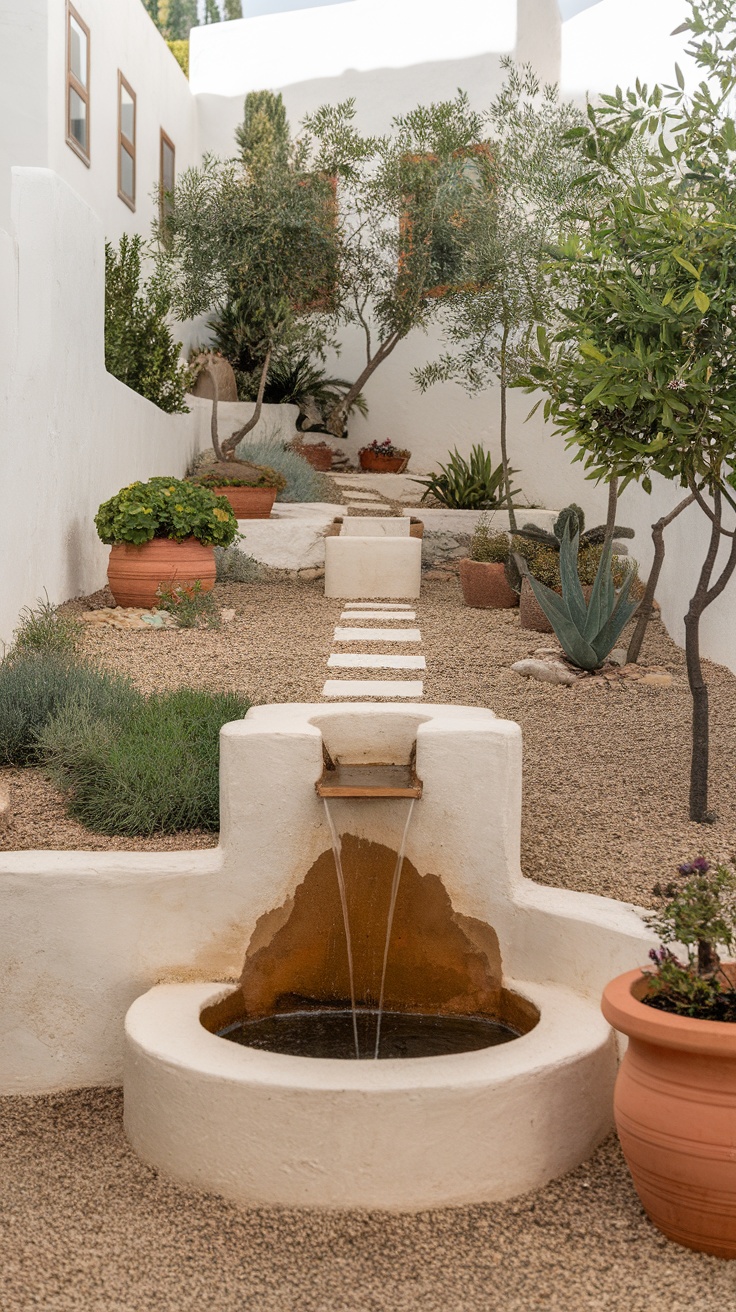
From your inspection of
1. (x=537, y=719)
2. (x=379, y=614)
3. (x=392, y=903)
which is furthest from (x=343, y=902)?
A: (x=379, y=614)

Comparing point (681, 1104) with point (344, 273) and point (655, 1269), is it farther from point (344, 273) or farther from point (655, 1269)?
point (344, 273)

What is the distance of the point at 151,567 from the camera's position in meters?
7.34

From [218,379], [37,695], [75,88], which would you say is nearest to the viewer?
[37,695]

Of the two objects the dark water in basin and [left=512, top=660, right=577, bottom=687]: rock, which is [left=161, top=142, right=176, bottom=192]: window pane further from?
the dark water in basin

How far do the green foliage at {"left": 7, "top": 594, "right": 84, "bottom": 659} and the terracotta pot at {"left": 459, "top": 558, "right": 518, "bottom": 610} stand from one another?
10.3 feet

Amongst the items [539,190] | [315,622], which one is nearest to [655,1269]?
[315,622]

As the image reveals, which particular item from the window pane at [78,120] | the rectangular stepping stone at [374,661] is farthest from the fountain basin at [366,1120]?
the window pane at [78,120]

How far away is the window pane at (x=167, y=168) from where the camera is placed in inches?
515

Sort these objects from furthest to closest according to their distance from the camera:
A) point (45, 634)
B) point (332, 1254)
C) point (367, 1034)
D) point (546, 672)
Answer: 1. point (546, 672)
2. point (45, 634)
3. point (367, 1034)
4. point (332, 1254)

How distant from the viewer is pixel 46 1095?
3402mm

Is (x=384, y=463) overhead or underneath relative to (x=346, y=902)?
overhead

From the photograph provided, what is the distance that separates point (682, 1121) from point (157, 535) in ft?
18.2

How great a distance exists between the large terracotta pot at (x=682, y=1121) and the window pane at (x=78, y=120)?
8.92m

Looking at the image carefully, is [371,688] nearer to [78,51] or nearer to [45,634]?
[45,634]
